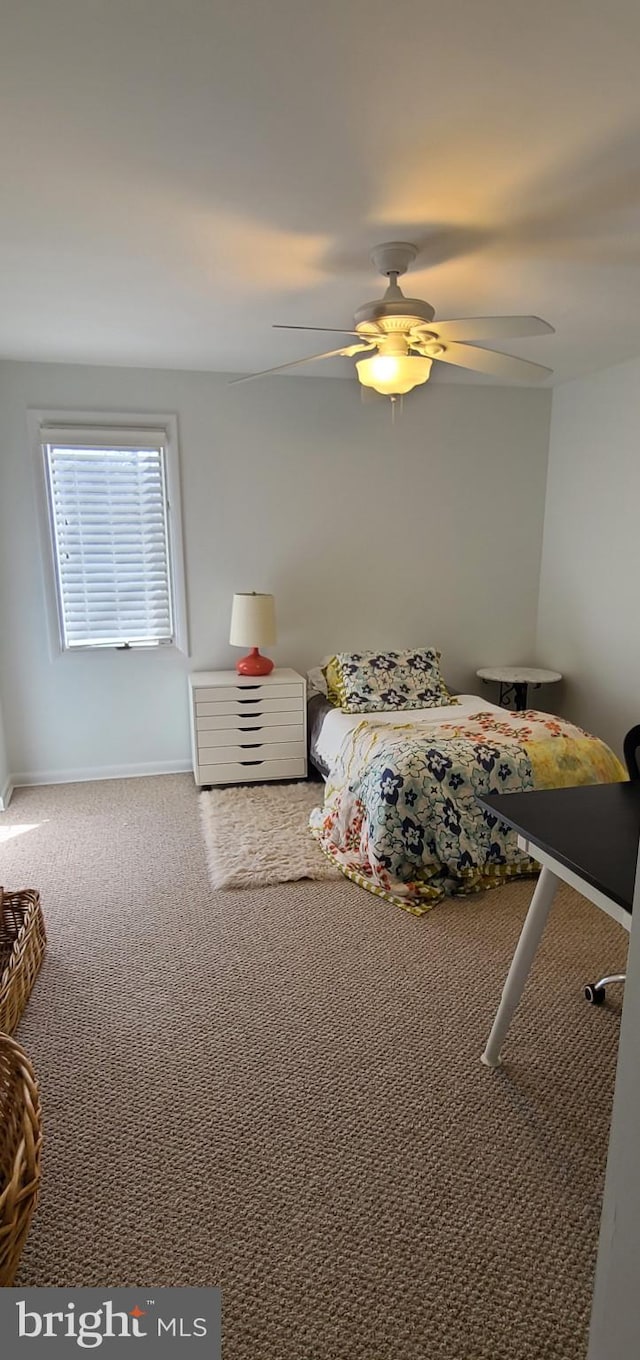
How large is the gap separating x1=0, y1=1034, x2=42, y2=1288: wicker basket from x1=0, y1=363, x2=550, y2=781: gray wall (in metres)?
2.96

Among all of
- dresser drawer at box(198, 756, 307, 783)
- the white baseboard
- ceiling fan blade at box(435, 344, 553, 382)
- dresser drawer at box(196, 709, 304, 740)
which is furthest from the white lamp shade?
ceiling fan blade at box(435, 344, 553, 382)

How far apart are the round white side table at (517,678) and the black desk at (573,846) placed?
8.25 feet

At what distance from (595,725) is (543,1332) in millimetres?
3388

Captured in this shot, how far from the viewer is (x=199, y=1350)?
3.54 feet

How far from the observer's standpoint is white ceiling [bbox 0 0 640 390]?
4.26 ft

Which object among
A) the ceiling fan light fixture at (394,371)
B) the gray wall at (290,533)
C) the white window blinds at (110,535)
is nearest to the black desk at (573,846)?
the ceiling fan light fixture at (394,371)

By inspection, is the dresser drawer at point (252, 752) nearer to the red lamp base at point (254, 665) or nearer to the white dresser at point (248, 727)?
the white dresser at point (248, 727)

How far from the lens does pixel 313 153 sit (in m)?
1.70

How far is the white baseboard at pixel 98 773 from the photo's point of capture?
13.2ft

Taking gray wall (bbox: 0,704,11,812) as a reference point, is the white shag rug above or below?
below

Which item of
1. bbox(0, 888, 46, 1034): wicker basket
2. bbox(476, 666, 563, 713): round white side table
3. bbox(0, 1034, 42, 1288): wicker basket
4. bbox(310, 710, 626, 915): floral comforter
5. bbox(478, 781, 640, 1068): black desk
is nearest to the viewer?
bbox(0, 1034, 42, 1288): wicker basket

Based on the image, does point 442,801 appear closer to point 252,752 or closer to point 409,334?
point 252,752

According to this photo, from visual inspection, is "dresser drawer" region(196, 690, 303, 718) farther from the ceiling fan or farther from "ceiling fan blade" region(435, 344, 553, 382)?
"ceiling fan blade" region(435, 344, 553, 382)

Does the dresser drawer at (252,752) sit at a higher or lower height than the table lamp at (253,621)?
lower
